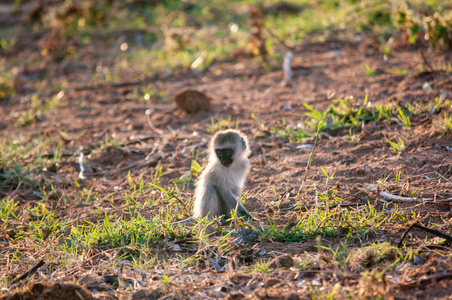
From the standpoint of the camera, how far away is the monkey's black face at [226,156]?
4605mm

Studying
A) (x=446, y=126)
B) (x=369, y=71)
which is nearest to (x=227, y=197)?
(x=446, y=126)

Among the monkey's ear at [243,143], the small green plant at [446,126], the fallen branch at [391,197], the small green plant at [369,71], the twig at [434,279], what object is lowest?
the twig at [434,279]

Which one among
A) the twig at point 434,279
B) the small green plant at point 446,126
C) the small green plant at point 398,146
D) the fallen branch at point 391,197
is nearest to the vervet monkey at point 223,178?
the fallen branch at point 391,197

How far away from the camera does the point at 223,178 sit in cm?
466

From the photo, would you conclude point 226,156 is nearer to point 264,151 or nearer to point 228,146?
point 228,146

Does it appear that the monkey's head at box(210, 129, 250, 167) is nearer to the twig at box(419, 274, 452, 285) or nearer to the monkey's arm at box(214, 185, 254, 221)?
the monkey's arm at box(214, 185, 254, 221)

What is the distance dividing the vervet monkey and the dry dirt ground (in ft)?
0.86

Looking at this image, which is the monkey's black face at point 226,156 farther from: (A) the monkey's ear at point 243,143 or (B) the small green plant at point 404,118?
(B) the small green plant at point 404,118

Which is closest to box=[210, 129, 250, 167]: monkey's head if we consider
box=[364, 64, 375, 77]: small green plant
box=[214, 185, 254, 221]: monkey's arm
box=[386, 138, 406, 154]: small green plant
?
box=[214, 185, 254, 221]: monkey's arm

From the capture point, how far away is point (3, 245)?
14.4 ft

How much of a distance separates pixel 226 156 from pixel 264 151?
4.35 ft

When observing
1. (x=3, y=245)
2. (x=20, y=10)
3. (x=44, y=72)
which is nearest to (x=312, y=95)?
(x=3, y=245)

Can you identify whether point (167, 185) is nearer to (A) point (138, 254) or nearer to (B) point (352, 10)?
Answer: (A) point (138, 254)

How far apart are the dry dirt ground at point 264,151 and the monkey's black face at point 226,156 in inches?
19.3
